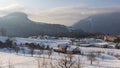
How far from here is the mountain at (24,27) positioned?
80625 millimetres

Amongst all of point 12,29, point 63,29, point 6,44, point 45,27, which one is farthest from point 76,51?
point 63,29

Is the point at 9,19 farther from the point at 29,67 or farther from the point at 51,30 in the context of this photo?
the point at 29,67

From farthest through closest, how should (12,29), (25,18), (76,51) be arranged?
(25,18) < (12,29) < (76,51)

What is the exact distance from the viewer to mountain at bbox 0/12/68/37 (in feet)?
265

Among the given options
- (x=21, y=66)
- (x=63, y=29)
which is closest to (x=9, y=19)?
(x=63, y=29)

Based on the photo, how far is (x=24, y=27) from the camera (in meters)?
85.9

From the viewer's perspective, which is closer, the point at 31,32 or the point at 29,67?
the point at 29,67

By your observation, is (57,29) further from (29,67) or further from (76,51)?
(29,67)

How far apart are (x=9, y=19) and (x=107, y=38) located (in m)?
37.9

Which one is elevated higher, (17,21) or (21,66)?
(17,21)

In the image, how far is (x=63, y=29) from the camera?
102375 millimetres

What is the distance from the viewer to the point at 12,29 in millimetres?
81125

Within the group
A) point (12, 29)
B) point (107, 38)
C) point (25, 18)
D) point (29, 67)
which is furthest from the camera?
point (25, 18)

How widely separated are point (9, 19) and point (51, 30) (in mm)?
14430
